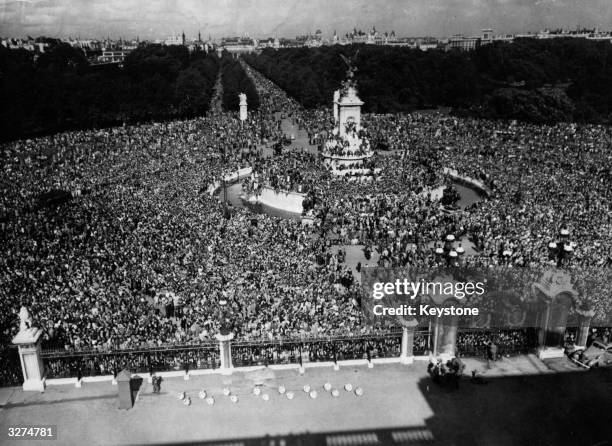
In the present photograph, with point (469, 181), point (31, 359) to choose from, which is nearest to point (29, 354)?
point (31, 359)

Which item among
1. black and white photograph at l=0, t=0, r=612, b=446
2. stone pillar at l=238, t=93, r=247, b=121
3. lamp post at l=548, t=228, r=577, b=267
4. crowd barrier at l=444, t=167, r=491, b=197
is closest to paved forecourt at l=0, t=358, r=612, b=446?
Answer: black and white photograph at l=0, t=0, r=612, b=446

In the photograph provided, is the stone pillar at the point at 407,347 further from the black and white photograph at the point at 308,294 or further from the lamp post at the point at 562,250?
the lamp post at the point at 562,250

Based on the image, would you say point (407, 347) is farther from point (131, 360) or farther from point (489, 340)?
point (131, 360)

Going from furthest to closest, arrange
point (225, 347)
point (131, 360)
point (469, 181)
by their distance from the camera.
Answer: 1. point (469, 181)
2. point (131, 360)
3. point (225, 347)

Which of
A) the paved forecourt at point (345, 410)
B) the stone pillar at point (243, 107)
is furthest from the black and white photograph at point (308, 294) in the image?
the stone pillar at point (243, 107)

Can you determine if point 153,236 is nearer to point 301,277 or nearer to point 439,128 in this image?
point 301,277

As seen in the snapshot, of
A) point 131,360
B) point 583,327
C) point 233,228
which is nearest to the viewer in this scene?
point 131,360
